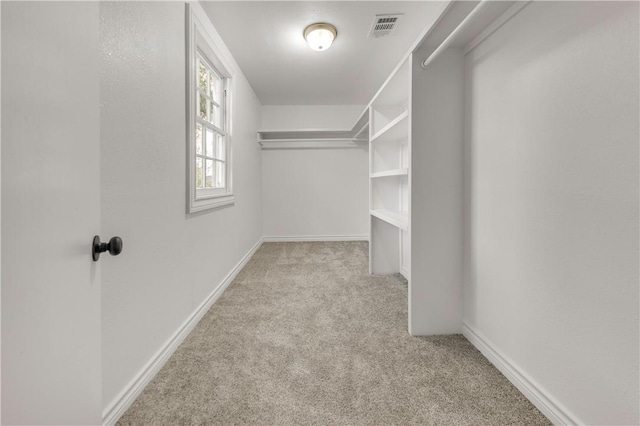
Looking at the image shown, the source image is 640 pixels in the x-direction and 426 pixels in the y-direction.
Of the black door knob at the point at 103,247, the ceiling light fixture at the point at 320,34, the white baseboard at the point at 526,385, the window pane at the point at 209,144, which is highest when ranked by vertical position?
the ceiling light fixture at the point at 320,34

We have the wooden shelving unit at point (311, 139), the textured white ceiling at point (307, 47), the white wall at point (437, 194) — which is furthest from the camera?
the wooden shelving unit at point (311, 139)

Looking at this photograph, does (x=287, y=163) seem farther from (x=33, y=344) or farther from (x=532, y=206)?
(x=33, y=344)

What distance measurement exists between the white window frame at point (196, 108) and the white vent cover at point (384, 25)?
137 cm

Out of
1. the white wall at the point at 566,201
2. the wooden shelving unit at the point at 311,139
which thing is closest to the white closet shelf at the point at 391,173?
the white wall at the point at 566,201

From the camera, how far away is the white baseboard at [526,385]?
3.22 ft

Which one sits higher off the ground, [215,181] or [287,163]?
[287,163]

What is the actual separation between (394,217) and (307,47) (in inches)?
73.6

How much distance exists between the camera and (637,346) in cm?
77

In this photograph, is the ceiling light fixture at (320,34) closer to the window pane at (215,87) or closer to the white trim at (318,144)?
the window pane at (215,87)

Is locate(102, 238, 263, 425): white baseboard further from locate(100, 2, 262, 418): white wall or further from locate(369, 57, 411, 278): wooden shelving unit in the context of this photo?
locate(369, 57, 411, 278): wooden shelving unit

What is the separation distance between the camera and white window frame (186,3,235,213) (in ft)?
5.63

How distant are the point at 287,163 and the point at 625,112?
4019 mm

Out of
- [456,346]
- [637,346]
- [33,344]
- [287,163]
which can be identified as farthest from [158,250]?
[287,163]

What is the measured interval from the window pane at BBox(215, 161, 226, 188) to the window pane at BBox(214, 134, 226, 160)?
0.23 ft
